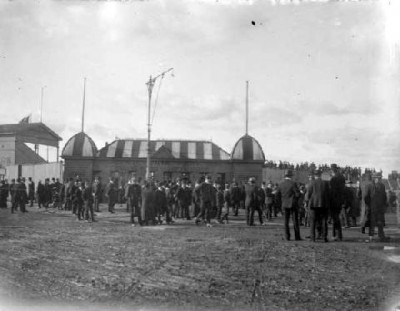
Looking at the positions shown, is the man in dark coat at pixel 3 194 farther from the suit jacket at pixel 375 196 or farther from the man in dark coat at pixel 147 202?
the suit jacket at pixel 375 196

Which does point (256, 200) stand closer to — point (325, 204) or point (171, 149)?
point (325, 204)

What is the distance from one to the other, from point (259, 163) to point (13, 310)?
107ft

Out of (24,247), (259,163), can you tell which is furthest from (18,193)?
(259,163)

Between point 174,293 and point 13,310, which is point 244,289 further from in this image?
point 13,310

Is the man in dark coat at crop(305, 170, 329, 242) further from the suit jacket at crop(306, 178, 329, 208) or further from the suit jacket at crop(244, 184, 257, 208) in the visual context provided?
the suit jacket at crop(244, 184, 257, 208)

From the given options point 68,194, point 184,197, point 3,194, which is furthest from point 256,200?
point 3,194

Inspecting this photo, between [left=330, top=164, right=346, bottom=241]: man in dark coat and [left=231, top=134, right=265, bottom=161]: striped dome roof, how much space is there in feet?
78.6

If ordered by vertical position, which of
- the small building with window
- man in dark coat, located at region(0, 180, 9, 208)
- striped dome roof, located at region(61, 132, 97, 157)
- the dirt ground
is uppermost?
striped dome roof, located at region(61, 132, 97, 157)

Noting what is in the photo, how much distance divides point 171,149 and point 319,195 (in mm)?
28908

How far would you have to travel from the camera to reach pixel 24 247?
32.9 ft

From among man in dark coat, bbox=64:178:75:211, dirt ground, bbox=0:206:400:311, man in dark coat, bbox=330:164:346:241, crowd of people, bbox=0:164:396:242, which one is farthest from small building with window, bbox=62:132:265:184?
dirt ground, bbox=0:206:400:311

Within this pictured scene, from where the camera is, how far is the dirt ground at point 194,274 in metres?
5.69

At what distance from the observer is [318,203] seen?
12.1 metres

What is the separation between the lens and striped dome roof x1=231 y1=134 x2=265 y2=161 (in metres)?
37.2
